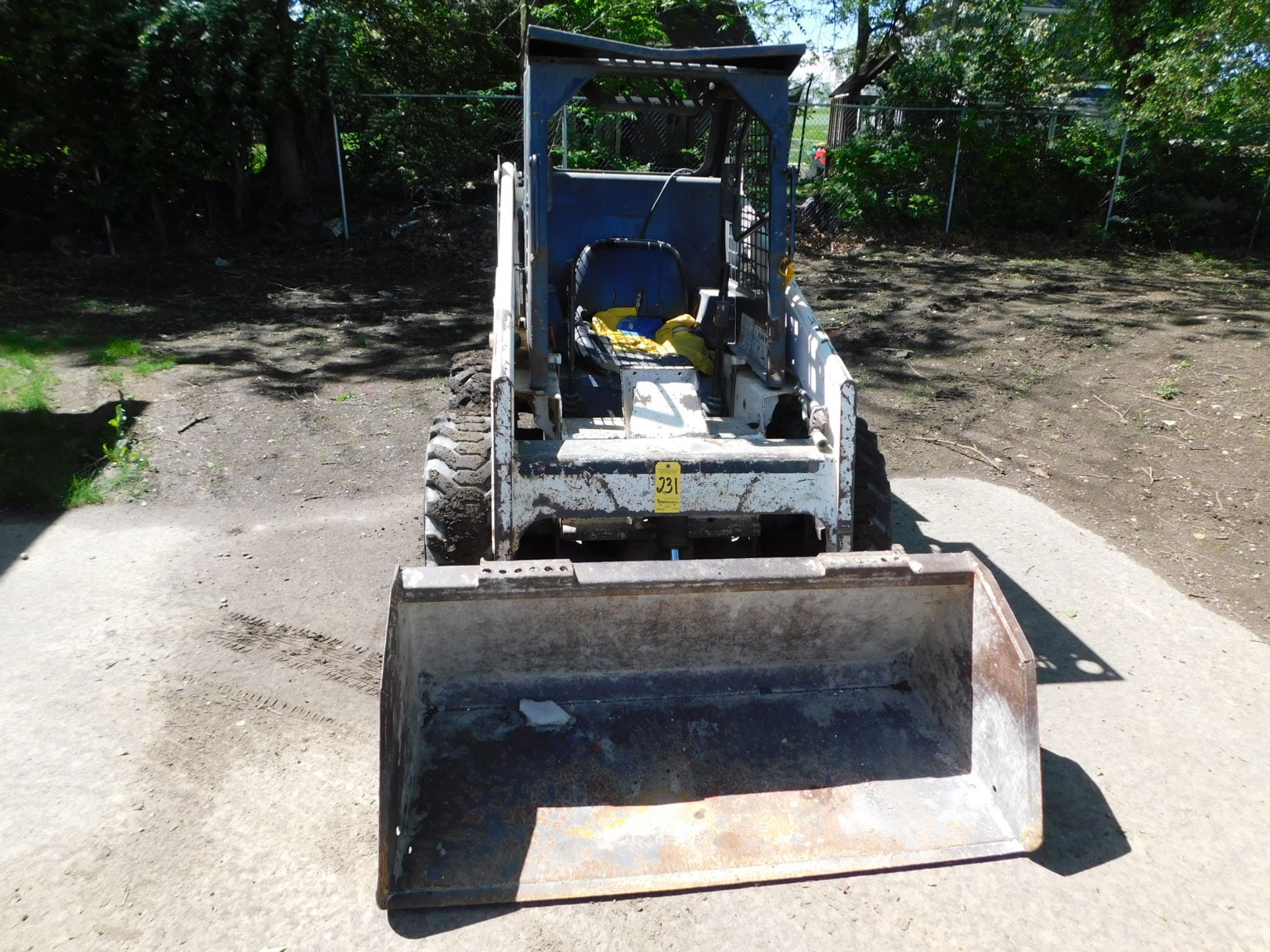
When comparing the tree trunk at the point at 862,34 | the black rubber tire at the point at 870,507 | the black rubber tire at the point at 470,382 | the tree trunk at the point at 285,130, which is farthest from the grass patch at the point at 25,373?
the tree trunk at the point at 862,34

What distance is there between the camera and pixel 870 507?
393 cm

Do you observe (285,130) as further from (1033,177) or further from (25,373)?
(1033,177)

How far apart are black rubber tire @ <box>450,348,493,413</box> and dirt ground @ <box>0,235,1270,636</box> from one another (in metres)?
0.83

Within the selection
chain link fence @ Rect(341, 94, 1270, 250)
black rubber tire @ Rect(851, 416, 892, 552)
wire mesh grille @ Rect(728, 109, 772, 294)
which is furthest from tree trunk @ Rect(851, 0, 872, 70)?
black rubber tire @ Rect(851, 416, 892, 552)

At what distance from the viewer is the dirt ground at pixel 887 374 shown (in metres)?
5.89

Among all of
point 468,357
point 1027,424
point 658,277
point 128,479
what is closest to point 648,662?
point 658,277

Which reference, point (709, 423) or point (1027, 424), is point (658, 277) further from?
point (1027, 424)

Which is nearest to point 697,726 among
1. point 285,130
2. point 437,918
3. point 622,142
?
point 437,918

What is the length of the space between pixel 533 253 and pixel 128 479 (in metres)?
3.31

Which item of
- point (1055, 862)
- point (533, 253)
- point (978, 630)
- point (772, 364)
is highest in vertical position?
point (533, 253)

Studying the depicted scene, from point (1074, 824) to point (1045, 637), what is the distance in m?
1.37

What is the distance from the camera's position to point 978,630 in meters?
3.21

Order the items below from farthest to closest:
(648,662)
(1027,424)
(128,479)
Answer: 1. (1027,424)
2. (128,479)
3. (648,662)

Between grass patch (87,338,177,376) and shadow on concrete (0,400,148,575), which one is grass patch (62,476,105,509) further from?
grass patch (87,338,177,376)
